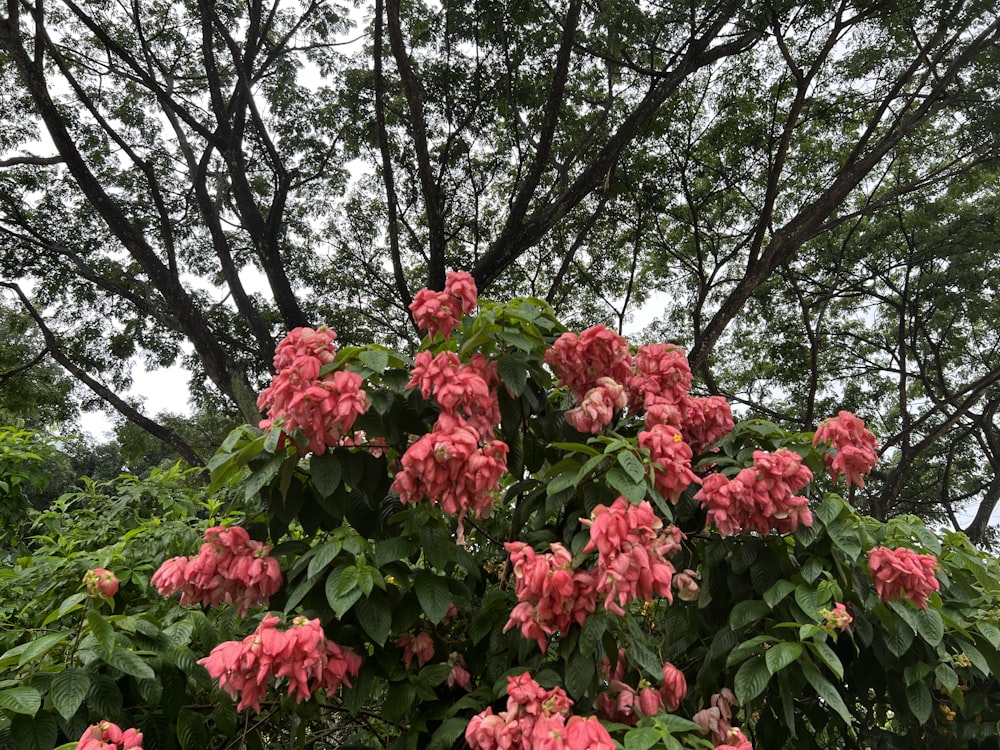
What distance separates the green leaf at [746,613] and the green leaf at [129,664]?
1255 mm

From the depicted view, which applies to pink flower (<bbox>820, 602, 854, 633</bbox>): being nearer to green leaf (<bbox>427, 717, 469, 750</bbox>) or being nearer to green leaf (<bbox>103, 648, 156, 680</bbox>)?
green leaf (<bbox>427, 717, 469, 750</bbox>)

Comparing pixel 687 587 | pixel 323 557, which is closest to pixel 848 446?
pixel 687 587

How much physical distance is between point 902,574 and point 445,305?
1.25 metres

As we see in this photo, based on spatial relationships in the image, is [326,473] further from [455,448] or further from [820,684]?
[820,684]

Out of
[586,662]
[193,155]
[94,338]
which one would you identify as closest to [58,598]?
[586,662]

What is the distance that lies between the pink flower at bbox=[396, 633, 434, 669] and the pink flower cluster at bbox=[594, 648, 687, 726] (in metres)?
0.41

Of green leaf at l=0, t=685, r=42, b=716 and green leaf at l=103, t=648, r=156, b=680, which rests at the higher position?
green leaf at l=103, t=648, r=156, b=680

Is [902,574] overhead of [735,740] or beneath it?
overhead

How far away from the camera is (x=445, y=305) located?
6.22 feet

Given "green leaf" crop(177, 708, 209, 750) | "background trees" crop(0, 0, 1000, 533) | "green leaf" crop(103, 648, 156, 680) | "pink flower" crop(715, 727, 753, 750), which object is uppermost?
"background trees" crop(0, 0, 1000, 533)

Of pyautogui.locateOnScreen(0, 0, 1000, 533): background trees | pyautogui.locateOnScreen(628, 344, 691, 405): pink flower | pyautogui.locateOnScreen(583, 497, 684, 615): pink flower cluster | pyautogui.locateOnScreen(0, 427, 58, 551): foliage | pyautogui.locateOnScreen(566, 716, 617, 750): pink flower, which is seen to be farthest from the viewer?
pyautogui.locateOnScreen(0, 0, 1000, 533): background trees

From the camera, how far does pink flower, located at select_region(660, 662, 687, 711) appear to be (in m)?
1.67

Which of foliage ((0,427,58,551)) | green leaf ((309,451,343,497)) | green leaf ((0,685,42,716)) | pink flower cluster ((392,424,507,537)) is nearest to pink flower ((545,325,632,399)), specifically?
pink flower cluster ((392,424,507,537))

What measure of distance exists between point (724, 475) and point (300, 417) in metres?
1.02
